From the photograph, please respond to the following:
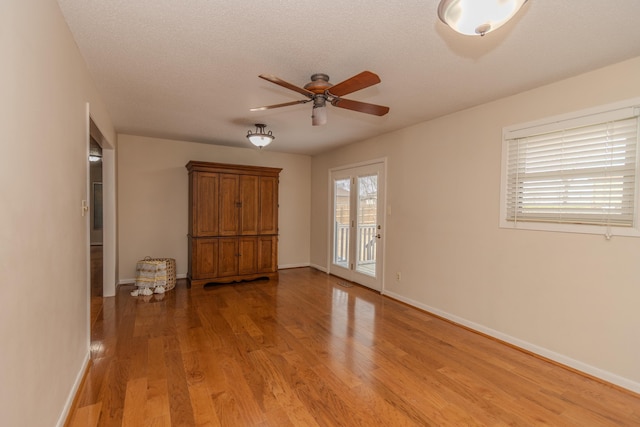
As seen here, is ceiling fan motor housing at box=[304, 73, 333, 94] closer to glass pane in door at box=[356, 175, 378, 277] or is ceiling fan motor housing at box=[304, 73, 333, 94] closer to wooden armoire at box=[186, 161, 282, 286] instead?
glass pane in door at box=[356, 175, 378, 277]

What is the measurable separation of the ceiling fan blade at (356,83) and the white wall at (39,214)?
1688mm

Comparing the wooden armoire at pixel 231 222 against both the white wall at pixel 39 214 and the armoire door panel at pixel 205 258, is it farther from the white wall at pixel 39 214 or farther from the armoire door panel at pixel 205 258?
the white wall at pixel 39 214

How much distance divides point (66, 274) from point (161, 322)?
5.29 ft

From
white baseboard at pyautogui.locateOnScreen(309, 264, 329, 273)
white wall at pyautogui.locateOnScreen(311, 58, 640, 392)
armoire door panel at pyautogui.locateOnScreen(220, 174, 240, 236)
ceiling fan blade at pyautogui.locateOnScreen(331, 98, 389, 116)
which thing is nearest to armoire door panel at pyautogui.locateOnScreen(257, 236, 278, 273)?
armoire door panel at pyautogui.locateOnScreen(220, 174, 240, 236)

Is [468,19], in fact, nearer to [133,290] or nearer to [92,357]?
[92,357]

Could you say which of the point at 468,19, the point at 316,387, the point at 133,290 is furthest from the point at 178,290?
the point at 468,19

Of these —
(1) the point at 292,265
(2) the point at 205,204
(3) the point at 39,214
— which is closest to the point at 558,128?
(3) the point at 39,214

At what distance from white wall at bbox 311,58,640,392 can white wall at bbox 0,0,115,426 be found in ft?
11.7

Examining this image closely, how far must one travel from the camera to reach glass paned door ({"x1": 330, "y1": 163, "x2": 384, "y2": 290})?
474cm

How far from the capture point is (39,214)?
1503 mm

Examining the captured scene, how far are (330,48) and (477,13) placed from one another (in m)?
1.10

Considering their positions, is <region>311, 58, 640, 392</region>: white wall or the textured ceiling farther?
<region>311, 58, 640, 392</region>: white wall

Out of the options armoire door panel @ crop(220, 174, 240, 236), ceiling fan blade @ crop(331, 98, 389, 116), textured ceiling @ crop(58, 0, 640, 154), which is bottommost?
armoire door panel @ crop(220, 174, 240, 236)

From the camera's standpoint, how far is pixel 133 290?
4.52 meters
